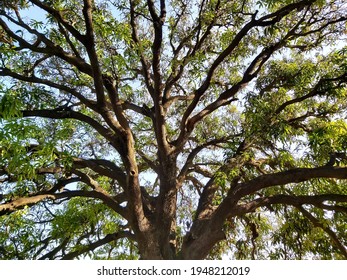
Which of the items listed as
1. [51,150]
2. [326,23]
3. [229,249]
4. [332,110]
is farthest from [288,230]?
[51,150]

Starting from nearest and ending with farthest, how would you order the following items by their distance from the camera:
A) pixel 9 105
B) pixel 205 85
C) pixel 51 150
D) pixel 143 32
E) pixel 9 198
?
pixel 9 105 → pixel 51 150 → pixel 9 198 → pixel 205 85 → pixel 143 32

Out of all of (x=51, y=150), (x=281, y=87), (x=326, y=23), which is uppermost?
(x=326, y=23)

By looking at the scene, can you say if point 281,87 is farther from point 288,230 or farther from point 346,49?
point 288,230

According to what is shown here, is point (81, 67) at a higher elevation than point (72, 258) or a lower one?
higher

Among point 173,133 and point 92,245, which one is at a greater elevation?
point 173,133

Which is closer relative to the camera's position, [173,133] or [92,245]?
[92,245]

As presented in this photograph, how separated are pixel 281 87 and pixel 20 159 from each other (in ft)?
12.1

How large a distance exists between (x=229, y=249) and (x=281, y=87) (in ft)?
10.8

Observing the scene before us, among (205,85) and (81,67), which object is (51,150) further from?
(205,85)

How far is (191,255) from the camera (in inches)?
156

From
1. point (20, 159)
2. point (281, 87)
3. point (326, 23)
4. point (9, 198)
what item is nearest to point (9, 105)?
point (20, 159)

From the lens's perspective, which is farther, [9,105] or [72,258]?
[72,258]

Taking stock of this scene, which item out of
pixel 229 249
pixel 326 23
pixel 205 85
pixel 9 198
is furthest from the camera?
pixel 229 249

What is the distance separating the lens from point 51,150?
3.12 metres
